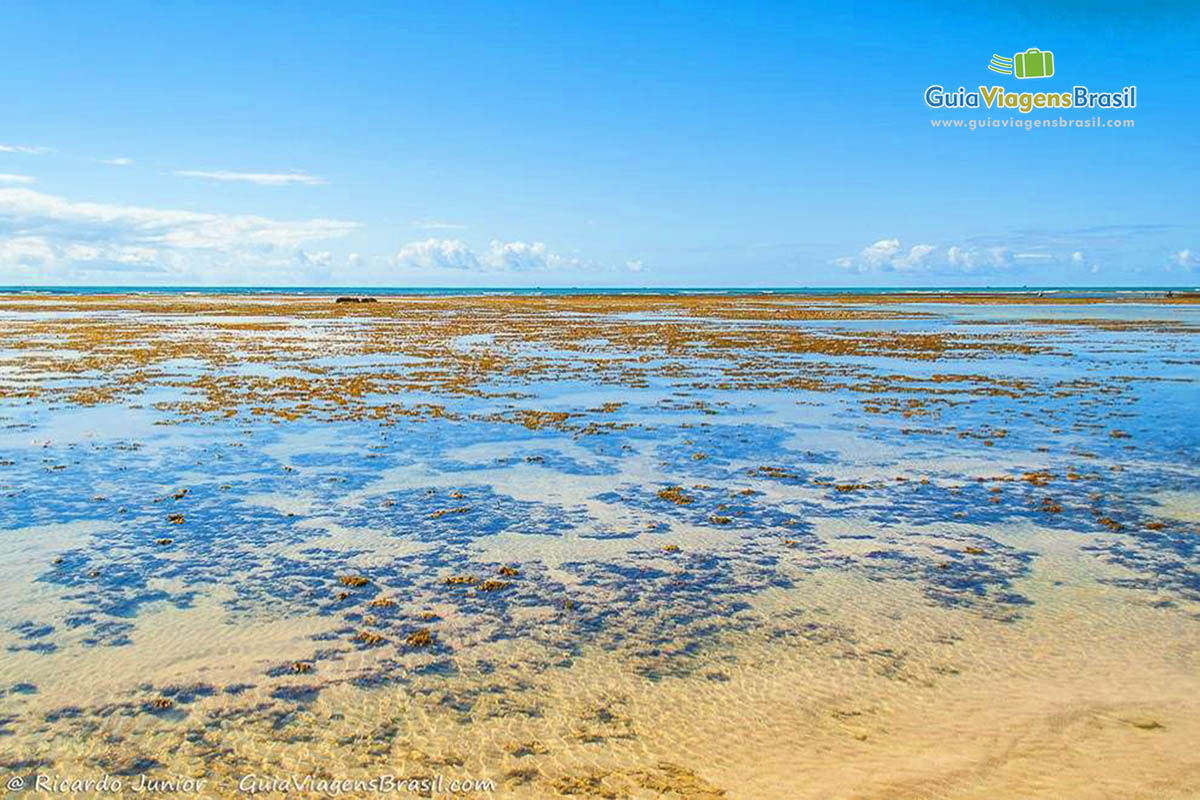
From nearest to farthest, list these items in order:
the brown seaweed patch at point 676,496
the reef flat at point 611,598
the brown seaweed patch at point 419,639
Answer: the reef flat at point 611,598
the brown seaweed patch at point 419,639
the brown seaweed patch at point 676,496

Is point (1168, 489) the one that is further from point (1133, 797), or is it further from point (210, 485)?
point (210, 485)

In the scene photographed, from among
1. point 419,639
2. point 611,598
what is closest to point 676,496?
point 611,598

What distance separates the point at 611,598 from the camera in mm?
10484

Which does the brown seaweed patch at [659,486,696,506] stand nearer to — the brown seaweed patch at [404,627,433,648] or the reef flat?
the reef flat

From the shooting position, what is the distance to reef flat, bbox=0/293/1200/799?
7125 mm

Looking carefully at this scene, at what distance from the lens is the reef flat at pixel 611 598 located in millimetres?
7125

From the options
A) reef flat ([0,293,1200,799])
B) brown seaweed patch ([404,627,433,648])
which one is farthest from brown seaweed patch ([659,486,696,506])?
brown seaweed patch ([404,627,433,648])

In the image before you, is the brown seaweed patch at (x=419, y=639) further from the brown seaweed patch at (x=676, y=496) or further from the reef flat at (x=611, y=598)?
the brown seaweed patch at (x=676, y=496)

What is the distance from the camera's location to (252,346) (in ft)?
155

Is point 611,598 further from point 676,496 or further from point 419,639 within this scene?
point 676,496

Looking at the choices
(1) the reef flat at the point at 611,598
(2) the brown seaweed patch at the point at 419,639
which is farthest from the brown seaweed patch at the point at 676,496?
(2) the brown seaweed patch at the point at 419,639

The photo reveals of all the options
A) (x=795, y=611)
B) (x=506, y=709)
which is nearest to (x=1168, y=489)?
(x=795, y=611)

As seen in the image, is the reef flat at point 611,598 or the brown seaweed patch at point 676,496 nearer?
the reef flat at point 611,598

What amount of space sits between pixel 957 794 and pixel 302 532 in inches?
394
